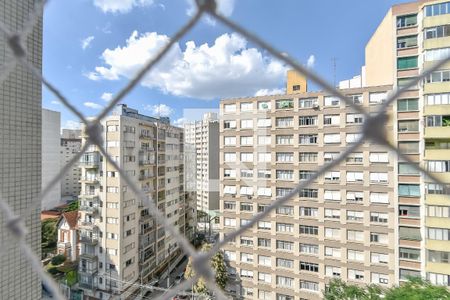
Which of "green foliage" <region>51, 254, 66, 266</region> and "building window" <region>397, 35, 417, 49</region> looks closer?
"building window" <region>397, 35, 417, 49</region>

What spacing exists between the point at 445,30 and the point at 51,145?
11.7 m

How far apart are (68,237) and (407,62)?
381 inches

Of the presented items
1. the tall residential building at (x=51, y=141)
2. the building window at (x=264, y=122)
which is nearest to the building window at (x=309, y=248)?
the building window at (x=264, y=122)

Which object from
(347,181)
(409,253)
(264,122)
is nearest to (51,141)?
(264,122)

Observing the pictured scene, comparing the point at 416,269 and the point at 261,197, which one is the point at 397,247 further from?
the point at 261,197

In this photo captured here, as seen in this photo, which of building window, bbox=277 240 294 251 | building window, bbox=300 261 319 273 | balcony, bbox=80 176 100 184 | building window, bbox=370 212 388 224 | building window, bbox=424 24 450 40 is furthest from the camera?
balcony, bbox=80 176 100 184

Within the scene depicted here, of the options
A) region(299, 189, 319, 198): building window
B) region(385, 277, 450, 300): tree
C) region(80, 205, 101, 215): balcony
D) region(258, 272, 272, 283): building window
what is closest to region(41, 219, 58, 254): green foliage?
region(80, 205, 101, 215): balcony

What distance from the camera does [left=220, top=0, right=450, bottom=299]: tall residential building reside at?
522 centimetres

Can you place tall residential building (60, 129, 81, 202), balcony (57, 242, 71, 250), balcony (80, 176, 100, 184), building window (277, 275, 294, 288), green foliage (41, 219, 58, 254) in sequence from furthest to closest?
tall residential building (60, 129, 81, 202)
green foliage (41, 219, 58, 254)
balcony (57, 242, 71, 250)
balcony (80, 176, 100, 184)
building window (277, 275, 294, 288)

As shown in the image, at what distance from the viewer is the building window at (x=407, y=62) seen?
5.60 metres

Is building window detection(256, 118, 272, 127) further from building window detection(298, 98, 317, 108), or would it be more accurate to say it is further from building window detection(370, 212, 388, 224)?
building window detection(370, 212, 388, 224)

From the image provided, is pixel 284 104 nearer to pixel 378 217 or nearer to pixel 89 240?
pixel 378 217

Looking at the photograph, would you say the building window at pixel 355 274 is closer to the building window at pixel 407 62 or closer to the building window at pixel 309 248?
the building window at pixel 309 248

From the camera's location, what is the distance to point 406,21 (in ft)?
18.7
